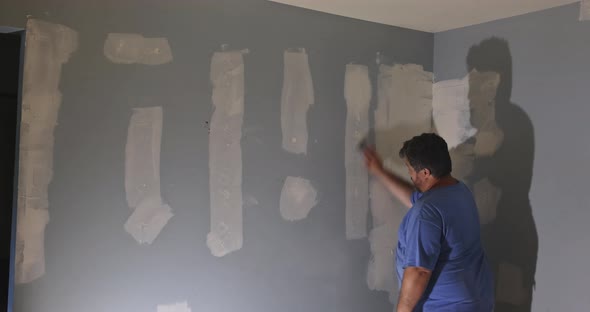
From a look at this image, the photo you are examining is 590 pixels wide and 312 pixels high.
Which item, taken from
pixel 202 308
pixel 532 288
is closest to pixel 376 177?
pixel 532 288

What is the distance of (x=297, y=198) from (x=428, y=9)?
1.14 meters

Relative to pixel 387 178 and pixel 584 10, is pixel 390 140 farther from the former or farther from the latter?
pixel 584 10

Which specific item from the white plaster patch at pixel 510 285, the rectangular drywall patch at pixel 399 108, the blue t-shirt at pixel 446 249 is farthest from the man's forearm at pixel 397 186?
the white plaster patch at pixel 510 285

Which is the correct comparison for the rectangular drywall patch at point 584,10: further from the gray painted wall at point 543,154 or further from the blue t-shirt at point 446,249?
the blue t-shirt at point 446,249

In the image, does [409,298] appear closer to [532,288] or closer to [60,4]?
[532,288]

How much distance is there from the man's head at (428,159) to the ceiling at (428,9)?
70 centimetres

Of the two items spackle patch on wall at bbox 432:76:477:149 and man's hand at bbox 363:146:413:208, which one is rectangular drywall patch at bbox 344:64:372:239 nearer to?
man's hand at bbox 363:146:413:208

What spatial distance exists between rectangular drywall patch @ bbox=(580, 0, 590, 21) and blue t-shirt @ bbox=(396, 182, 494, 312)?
102cm

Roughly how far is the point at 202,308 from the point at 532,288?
163cm

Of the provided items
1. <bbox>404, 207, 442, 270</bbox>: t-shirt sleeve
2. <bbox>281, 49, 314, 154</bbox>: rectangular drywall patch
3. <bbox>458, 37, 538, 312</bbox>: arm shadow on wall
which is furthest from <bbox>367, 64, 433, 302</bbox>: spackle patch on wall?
<bbox>404, 207, 442, 270</bbox>: t-shirt sleeve

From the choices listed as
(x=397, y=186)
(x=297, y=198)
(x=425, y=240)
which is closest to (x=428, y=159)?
(x=425, y=240)

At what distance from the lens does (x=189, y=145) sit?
207 cm

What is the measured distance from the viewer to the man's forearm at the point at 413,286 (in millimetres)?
1862

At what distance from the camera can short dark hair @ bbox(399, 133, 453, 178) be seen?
2.03m
